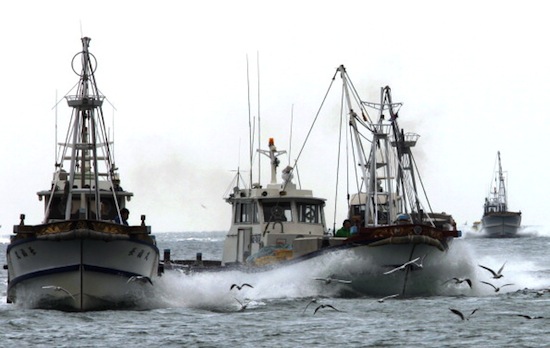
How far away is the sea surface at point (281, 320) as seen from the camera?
3161 centimetres

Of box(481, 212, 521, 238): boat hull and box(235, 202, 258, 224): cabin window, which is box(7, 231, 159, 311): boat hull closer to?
box(235, 202, 258, 224): cabin window

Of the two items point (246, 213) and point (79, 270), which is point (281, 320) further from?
point (246, 213)

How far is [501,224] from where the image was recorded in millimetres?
182500

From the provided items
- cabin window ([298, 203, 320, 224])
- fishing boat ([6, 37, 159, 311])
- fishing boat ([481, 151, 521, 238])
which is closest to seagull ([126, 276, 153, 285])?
fishing boat ([6, 37, 159, 311])

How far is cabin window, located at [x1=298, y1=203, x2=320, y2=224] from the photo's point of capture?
5075cm

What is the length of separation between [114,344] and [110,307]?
23.6 ft

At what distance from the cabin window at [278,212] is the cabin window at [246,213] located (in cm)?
77

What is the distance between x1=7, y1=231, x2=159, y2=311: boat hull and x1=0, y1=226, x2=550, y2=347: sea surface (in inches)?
22.1

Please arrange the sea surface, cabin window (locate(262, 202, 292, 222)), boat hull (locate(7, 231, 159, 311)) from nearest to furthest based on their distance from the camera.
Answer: the sea surface → boat hull (locate(7, 231, 159, 311)) → cabin window (locate(262, 202, 292, 222))

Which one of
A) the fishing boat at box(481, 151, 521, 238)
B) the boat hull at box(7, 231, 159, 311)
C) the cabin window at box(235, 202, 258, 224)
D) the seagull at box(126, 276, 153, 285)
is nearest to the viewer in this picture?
the boat hull at box(7, 231, 159, 311)

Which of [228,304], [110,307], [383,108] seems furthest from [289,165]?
[110,307]

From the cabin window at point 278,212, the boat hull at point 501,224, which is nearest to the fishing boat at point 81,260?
the cabin window at point 278,212

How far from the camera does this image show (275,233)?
5003 cm

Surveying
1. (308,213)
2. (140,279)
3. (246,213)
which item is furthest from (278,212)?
(140,279)
